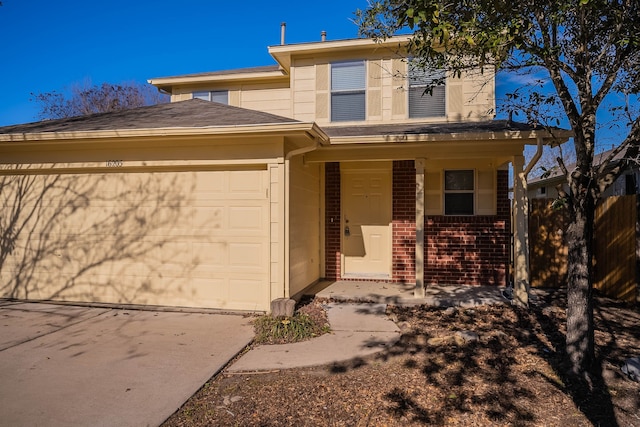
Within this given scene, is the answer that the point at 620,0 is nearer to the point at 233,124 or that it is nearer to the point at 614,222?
the point at 614,222

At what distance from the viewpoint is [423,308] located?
21.9ft

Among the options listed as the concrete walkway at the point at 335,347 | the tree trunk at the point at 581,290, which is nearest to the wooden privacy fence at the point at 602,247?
the tree trunk at the point at 581,290

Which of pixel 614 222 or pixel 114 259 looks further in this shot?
pixel 614 222

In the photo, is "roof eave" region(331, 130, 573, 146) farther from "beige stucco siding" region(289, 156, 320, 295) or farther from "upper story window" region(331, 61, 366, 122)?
"upper story window" region(331, 61, 366, 122)

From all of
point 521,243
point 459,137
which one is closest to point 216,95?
point 459,137

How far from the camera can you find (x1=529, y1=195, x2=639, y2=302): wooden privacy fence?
7.02m

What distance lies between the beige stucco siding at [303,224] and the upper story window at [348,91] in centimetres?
149

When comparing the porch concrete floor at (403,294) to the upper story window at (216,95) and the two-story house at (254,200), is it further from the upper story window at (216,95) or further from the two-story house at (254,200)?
the upper story window at (216,95)

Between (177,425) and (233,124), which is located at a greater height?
(233,124)

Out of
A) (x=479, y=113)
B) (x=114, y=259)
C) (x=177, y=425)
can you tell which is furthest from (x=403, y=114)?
(x=177, y=425)

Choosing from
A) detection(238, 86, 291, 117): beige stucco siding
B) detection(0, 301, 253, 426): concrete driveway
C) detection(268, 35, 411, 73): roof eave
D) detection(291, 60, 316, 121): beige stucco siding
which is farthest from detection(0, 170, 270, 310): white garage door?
detection(238, 86, 291, 117): beige stucco siding

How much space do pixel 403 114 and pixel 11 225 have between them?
7.57 m

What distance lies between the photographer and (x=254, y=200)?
6.37 m

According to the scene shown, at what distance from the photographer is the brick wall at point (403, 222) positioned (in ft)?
27.4
